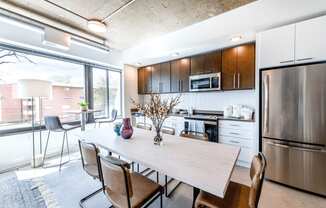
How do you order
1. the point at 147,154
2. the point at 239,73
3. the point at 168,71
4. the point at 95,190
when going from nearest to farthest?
1. the point at 147,154
2. the point at 95,190
3. the point at 239,73
4. the point at 168,71

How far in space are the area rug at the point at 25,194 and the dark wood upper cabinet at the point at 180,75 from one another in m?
3.24

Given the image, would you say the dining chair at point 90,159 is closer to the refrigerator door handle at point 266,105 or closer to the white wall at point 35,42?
the white wall at point 35,42

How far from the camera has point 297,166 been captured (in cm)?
208

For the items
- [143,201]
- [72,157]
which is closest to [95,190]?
[143,201]

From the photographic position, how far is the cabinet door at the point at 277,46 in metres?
2.12

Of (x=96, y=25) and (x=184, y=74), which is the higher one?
(x=96, y=25)

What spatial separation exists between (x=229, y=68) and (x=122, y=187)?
9.85 ft

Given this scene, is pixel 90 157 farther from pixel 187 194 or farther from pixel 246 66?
pixel 246 66

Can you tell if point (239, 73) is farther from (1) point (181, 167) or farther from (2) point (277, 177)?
(1) point (181, 167)

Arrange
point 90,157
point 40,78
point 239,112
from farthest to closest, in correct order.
→ point 40,78 < point 239,112 < point 90,157

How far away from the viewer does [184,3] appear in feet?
7.12

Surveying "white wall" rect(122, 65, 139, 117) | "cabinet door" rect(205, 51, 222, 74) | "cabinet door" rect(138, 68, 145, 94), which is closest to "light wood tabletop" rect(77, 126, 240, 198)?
"cabinet door" rect(205, 51, 222, 74)

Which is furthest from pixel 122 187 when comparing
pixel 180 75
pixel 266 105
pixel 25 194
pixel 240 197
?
pixel 180 75

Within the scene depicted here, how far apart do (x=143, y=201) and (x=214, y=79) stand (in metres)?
2.84
